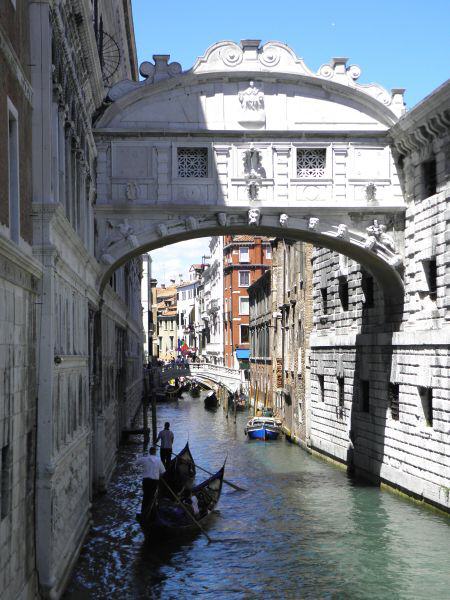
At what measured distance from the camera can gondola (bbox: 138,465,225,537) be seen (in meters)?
14.9

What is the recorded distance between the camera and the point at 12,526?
862 centimetres

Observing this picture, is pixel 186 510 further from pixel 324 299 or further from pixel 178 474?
pixel 324 299

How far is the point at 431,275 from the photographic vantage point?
1773cm

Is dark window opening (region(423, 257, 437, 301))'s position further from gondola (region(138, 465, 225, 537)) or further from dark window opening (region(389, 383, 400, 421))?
gondola (region(138, 465, 225, 537))

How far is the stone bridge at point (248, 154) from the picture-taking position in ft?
60.1

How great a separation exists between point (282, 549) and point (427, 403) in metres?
4.45

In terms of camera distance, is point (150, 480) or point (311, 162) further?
point (311, 162)

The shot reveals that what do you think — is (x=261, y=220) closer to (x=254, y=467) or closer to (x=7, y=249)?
(x=254, y=467)

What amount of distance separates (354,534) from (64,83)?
865 cm

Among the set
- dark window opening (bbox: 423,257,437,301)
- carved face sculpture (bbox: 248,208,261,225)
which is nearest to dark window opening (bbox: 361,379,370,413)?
dark window opening (bbox: 423,257,437,301)

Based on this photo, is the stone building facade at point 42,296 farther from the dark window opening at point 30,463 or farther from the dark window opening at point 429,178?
the dark window opening at point 429,178

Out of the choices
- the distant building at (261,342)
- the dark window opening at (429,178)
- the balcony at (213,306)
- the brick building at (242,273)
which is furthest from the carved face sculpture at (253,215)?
the balcony at (213,306)

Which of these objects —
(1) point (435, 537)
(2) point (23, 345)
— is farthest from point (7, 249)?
(1) point (435, 537)

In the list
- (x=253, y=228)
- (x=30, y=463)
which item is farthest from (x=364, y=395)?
(x=30, y=463)
